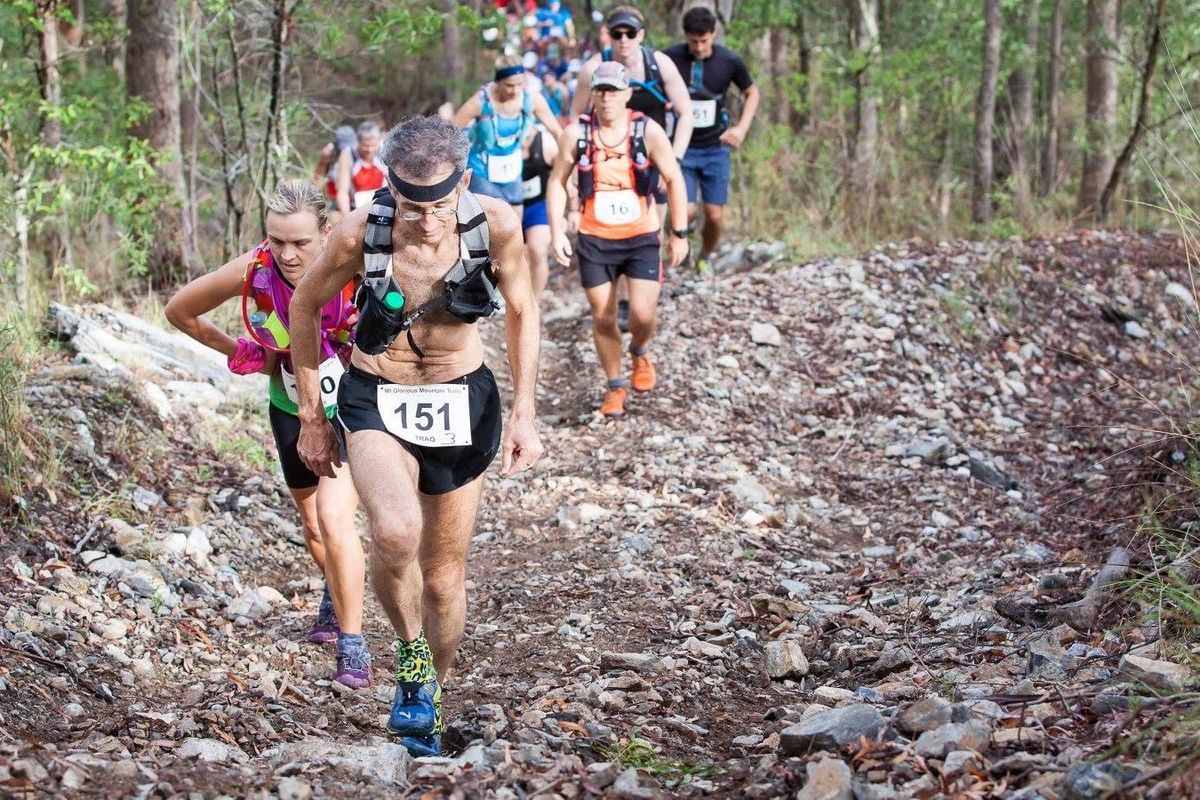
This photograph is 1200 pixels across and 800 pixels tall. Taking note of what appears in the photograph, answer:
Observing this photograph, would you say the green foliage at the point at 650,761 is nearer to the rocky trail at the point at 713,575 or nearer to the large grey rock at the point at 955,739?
the rocky trail at the point at 713,575

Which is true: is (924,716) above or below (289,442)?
below

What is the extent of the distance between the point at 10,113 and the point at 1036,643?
24.3 feet

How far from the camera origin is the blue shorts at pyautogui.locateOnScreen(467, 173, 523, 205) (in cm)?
974

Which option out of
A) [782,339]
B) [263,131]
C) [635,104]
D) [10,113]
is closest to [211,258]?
[263,131]

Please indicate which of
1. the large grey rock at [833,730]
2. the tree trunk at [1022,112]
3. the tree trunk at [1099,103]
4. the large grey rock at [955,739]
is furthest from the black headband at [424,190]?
the tree trunk at [1099,103]

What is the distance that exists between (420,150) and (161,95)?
24.1 ft

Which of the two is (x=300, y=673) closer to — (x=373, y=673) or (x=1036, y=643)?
(x=373, y=673)

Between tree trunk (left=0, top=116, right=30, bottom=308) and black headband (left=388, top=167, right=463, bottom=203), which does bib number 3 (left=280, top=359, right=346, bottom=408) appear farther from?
tree trunk (left=0, top=116, right=30, bottom=308)

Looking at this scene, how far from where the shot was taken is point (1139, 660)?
423cm

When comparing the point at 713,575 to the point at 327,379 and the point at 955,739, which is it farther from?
the point at 955,739

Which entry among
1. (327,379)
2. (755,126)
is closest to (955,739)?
(327,379)

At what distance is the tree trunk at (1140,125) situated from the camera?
38.8ft

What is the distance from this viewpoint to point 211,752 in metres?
4.22

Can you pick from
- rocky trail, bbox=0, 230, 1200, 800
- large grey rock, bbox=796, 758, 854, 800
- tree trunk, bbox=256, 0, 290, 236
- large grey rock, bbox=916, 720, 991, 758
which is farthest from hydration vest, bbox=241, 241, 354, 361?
tree trunk, bbox=256, 0, 290, 236
